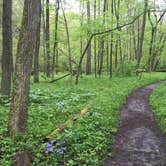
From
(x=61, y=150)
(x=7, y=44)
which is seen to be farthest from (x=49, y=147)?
(x=7, y=44)

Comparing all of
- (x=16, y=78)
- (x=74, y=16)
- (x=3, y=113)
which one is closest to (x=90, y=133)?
(x=16, y=78)

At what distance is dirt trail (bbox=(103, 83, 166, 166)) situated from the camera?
698 centimetres

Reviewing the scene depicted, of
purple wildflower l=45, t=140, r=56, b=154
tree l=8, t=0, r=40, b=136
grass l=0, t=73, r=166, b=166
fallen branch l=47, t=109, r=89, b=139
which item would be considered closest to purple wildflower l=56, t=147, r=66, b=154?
grass l=0, t=73, r=166, b=166

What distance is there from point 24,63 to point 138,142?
3.92 meters

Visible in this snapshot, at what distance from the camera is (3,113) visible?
984cm

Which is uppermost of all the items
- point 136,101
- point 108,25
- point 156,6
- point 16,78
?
point 156,6

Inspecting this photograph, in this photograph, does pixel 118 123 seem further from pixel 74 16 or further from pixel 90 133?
pixel 74 16

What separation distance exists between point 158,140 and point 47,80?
14857mm

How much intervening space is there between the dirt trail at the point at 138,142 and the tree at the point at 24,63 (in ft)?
8.09

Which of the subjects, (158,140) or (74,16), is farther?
(74,16)

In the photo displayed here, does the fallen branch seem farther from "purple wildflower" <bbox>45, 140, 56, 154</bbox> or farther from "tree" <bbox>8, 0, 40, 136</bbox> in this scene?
"tree" <bbox>8, 0, 40, 136</bbox>

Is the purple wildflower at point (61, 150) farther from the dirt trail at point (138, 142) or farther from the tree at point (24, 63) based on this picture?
the tree at point (24, 63)

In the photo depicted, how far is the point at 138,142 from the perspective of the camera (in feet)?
27.2

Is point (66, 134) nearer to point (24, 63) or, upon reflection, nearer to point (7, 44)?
point (24, 63)
